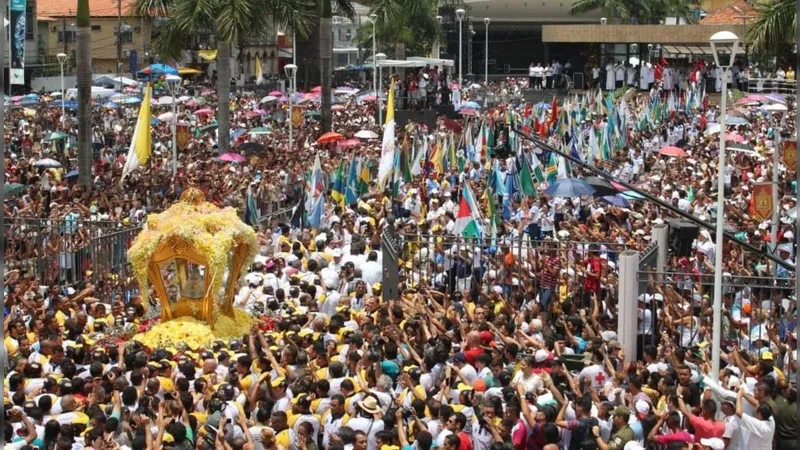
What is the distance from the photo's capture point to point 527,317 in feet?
48.5

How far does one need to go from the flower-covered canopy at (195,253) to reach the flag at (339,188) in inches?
257

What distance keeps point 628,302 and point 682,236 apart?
214cm

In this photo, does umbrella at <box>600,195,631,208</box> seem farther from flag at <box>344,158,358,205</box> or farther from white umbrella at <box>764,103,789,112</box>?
white umbrella at <box>764,103,789,112</box>

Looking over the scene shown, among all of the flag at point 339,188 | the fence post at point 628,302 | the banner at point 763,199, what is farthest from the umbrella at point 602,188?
the flag at point 339,188

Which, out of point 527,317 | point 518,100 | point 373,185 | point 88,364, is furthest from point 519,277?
point 518,100

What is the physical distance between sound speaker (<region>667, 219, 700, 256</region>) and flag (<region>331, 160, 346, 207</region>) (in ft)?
25.7

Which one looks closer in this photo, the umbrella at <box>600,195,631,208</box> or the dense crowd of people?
the dense crowd of people

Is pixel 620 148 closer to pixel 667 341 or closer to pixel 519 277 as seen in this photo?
A: pixel 519 277

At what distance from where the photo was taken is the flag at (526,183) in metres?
23.5

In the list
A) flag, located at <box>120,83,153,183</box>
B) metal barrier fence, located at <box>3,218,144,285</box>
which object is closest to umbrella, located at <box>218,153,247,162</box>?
flag, located at <box>120,83,153,183</box>

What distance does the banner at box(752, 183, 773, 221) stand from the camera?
19.0m

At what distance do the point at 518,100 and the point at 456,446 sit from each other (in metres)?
41.0

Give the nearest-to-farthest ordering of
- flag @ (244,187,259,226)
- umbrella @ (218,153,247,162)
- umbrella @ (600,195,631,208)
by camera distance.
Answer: umbrella @ (600,195,631,208) → flag @ (244,187,259,226) → umbrella @ (218,153,247,162)

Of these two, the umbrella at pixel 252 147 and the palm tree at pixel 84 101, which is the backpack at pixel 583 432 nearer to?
the palm tree at pixel 84 101
